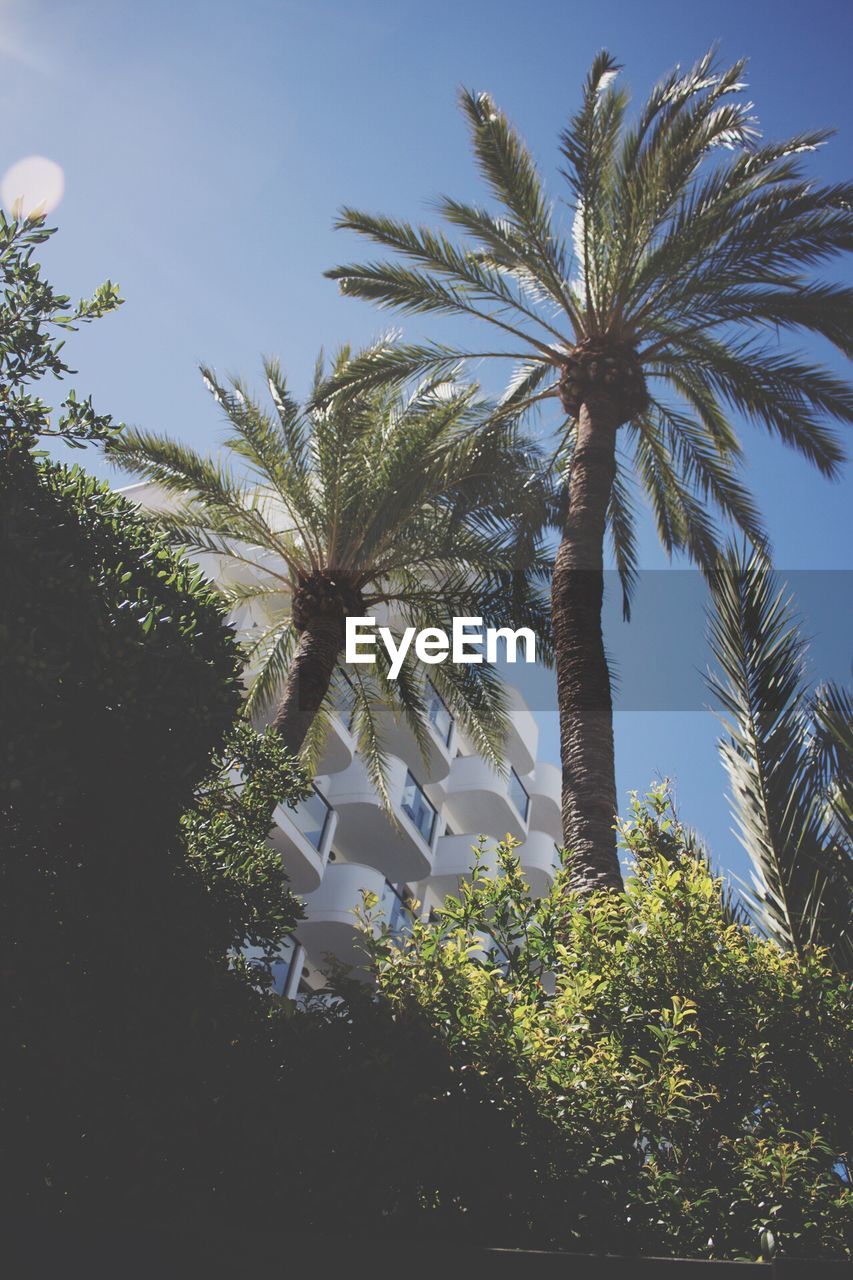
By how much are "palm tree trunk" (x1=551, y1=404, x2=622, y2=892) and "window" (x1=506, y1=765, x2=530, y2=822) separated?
66.3 feet

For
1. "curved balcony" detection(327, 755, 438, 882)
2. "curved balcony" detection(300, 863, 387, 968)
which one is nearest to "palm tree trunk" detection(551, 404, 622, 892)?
"curved balcony" detection(300, 863, 387, 968)

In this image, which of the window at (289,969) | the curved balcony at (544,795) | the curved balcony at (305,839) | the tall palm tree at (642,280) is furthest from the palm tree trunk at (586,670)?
the curved balcony at (544,795)

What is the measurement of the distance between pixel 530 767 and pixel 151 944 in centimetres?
3207

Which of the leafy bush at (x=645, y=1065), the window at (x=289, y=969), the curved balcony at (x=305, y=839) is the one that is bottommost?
the leafy bush at (x=645, y=1065)

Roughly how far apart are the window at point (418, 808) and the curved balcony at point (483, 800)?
11.6 ft

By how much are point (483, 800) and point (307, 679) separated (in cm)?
1886

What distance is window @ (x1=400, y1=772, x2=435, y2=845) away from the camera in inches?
951

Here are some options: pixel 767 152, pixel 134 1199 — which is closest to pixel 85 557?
pixel 134 1199

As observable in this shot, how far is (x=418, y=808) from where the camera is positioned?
2517cm

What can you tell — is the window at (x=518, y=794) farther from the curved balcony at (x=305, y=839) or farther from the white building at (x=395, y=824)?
the curved balcony at (x=305, y=839)

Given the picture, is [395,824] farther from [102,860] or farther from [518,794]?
[518,794]

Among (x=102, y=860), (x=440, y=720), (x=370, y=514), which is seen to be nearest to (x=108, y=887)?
(x=102, y=860)

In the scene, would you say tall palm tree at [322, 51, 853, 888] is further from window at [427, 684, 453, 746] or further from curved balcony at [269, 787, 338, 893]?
window at [427, 684, 453, 746]
